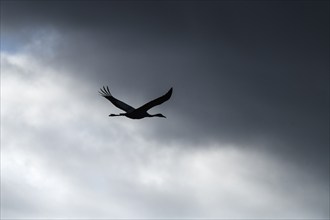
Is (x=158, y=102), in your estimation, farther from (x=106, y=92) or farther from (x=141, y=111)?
(x=106, y=92)

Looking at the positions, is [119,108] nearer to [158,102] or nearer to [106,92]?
[106,92]

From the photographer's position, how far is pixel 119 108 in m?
80.8

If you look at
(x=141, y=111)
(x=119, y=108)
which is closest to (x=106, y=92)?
(x=119, y=108)

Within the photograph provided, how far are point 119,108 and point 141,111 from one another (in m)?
5.99

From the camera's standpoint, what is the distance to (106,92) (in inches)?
3324

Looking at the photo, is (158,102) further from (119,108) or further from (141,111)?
(119,108)

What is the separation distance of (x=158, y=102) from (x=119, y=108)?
9.69m

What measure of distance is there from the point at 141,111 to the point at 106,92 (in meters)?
10.4

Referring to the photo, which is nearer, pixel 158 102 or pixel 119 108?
pixel 158 102

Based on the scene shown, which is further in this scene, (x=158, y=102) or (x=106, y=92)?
(x=106, y=92)

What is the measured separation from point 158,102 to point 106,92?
13827 mm

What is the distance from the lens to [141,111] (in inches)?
2975

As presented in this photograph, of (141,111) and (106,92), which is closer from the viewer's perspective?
(141,111)

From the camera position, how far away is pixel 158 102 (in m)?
72.4
